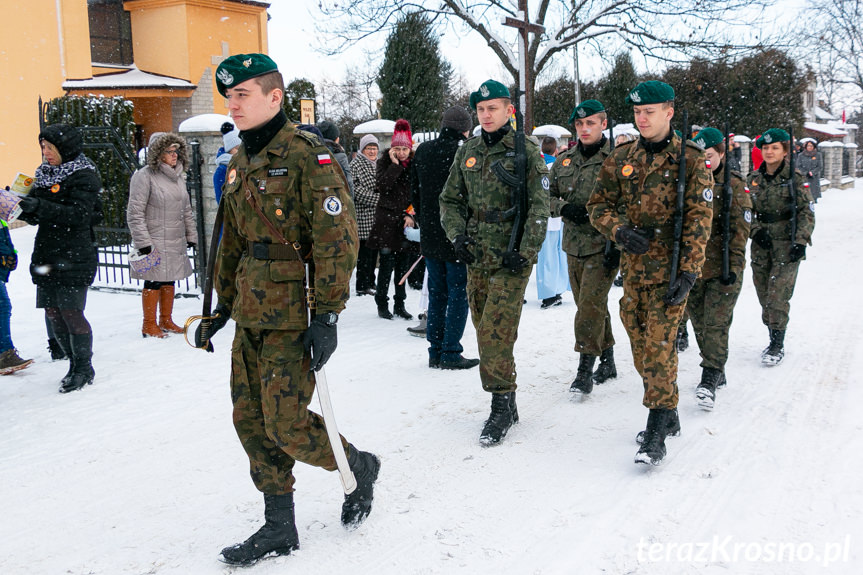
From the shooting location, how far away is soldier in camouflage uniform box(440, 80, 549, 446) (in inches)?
187

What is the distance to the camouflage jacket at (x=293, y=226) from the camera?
322 centimetres

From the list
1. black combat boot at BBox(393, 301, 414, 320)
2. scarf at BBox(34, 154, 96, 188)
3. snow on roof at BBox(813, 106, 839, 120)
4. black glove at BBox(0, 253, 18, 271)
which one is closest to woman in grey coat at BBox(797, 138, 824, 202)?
black combat boot at BBox(393, 301, 414, 320)

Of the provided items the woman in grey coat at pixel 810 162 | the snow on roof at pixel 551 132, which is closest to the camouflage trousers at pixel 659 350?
the snow on roof at pixel 551 132

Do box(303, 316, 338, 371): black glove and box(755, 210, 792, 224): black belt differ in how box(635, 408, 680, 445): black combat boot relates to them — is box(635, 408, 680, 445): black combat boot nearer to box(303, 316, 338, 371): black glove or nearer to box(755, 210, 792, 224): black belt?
box(303, 316, 338, 371): black glove

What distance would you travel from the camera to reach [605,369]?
6.04 meters

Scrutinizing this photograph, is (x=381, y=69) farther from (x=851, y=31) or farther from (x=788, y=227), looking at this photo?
(x=788, y=227)

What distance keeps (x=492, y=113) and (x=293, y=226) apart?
2.03 metres

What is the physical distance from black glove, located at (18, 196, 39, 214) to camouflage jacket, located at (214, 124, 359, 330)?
3148 mm

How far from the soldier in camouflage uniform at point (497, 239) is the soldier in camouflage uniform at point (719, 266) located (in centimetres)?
159

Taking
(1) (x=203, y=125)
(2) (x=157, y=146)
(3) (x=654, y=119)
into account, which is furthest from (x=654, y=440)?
(1) (x=203, y=125)

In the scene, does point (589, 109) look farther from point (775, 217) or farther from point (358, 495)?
point (358, 495)

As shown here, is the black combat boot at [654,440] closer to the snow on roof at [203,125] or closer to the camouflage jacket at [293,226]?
the camouflage jacket at [293,226]

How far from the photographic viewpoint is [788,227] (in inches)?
259

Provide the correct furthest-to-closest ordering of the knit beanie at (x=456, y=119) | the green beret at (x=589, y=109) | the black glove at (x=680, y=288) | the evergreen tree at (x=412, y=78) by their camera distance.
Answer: the evergreen tree at (x=412, y=78) < the knit beanie at (x=456, y=119) < the green beret at (x=589, y=109) < the black glove at (x=680, y=288)
